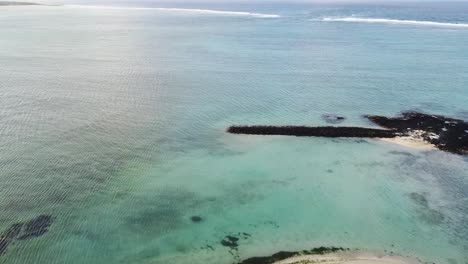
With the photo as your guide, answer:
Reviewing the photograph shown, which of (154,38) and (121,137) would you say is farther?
(154,38)

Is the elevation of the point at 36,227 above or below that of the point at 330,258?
below

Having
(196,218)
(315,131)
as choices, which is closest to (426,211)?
(315,131)

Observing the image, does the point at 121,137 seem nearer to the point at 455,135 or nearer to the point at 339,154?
the point at 339,154

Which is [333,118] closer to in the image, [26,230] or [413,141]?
[413,141]

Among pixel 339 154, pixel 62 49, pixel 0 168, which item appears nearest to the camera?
pixel 0 168

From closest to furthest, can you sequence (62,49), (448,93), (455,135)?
(455,135) < (448,93) < (62,49)

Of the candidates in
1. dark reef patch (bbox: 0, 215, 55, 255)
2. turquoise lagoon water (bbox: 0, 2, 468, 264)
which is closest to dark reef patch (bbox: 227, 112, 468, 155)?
turquoise lagoon water (bbox: 0, 2, 468, 264)

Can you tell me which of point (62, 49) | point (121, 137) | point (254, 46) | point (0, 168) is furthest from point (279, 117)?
point (62, 49)
